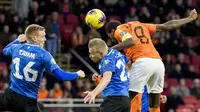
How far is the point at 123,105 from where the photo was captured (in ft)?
28.6

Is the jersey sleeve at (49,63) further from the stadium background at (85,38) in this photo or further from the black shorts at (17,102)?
the stadium background at (85,38)

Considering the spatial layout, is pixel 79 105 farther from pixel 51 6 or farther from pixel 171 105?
pixel 51 6

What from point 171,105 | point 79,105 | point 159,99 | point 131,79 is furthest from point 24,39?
point 171,105

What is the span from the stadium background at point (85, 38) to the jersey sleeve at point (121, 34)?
5882 millimetres

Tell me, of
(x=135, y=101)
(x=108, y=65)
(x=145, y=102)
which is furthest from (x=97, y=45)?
(x=145, y=102)

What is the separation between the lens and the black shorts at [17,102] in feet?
27.7

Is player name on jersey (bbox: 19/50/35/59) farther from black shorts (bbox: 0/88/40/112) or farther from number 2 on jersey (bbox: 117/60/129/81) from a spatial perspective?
number 2 on jersey (bbox: 117/60/129/81)

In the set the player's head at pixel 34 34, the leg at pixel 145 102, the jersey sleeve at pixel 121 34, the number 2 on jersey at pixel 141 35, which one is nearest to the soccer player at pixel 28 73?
the player's head at pixel 34 34

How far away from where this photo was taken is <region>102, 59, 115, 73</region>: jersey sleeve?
851cm

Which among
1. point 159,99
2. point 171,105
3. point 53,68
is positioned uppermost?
point 53,68

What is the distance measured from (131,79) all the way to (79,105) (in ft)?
19.2

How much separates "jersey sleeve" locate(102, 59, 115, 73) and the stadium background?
677cm

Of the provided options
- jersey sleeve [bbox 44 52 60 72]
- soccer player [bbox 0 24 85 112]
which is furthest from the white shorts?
jersey sleeve [bbox 44 52 60 72]

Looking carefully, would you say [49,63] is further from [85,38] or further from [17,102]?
[85,38]
